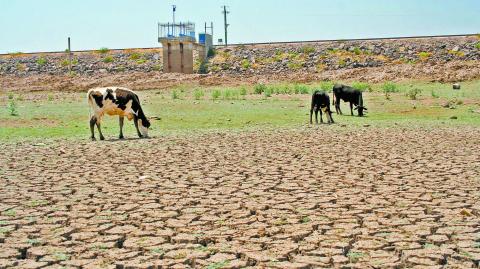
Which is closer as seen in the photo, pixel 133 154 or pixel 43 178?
pixel 43 178

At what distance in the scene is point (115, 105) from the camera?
15406 millimetres

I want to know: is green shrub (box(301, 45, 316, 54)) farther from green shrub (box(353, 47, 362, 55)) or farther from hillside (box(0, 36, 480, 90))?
green shrub (box(353, 47, 362, 55))

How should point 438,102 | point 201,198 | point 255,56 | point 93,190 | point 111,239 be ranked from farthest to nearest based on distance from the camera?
point 255,56
point 438,102
point 93,190
point 201,198
point 111,239

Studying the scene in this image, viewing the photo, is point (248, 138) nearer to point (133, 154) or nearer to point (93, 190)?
point (133, 154)

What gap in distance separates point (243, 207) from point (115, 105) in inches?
358

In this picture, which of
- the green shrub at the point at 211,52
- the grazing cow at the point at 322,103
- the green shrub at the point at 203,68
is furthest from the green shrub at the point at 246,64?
the grazing cow at the point at 322,103

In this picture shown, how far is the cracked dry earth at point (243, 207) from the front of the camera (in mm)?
5133

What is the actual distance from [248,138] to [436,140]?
4.31 metres

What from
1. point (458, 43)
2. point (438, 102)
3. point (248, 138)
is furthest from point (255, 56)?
point (248, 138)

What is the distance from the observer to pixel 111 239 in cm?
566

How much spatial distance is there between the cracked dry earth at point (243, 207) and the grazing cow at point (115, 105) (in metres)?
2.68

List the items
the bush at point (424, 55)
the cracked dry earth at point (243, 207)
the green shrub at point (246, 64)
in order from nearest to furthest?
1. the cracked dry earth at point (243, 207)
2. the bush at point (424, 55)
3. the green shrub at point (246, 64)

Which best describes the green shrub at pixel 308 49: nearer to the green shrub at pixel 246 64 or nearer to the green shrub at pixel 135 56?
the green shrub at pixel 246 64

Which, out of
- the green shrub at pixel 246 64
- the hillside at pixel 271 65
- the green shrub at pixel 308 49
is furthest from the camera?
the green shrub at pixel 308 49
